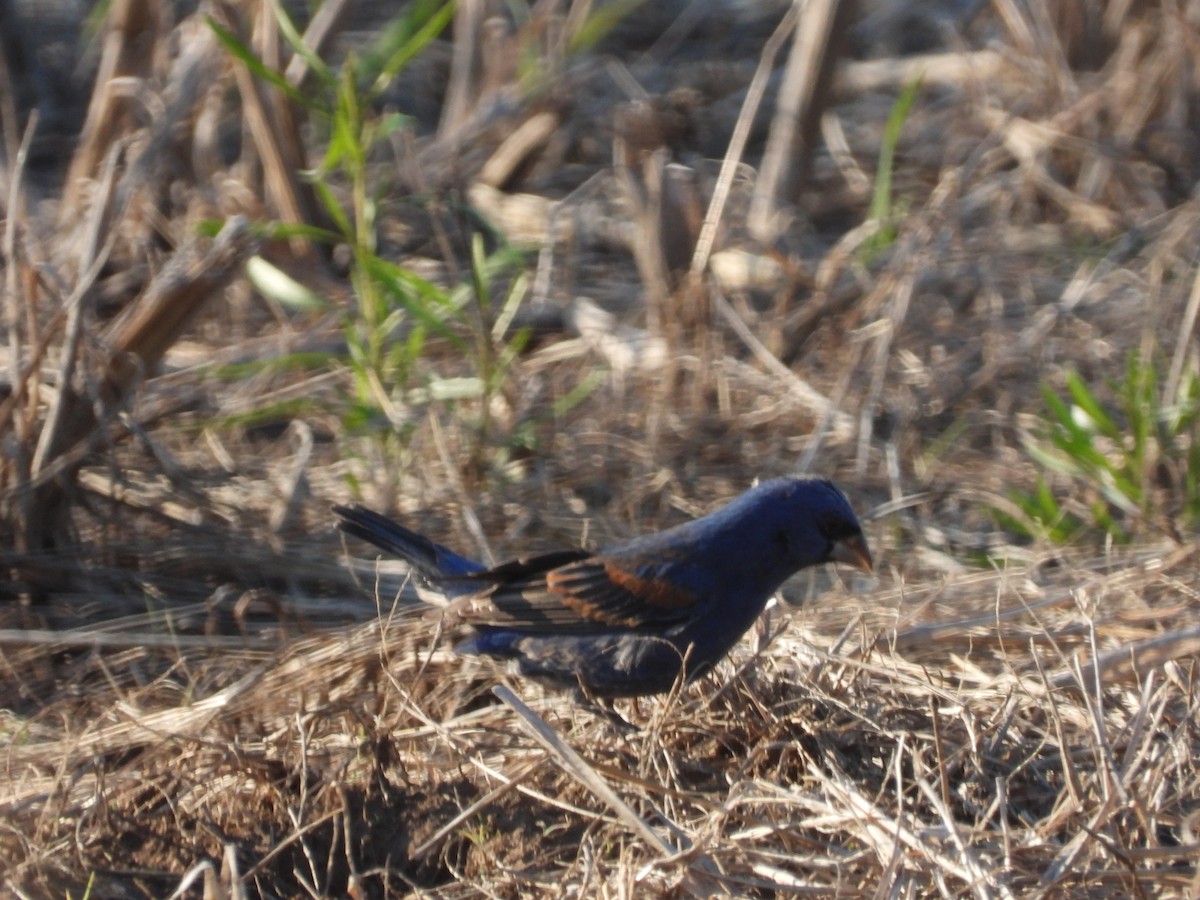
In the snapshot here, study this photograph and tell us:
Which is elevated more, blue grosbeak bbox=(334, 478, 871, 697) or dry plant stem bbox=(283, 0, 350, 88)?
dry plant stem bbox=(283, 0, 350, 88)

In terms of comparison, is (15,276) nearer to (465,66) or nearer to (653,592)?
(653,592)

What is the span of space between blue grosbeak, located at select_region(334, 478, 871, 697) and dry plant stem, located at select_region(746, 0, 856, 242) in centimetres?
248

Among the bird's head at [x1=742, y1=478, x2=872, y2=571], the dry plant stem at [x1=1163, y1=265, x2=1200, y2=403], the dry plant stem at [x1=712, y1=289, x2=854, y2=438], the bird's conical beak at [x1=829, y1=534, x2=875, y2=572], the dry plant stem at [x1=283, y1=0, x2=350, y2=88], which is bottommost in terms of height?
the dry plant stem at [x1=712, y1=289, x2=854, y2=438]

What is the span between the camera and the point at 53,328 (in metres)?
3.69

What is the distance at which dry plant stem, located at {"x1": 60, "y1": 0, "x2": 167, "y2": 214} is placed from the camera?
536 cm

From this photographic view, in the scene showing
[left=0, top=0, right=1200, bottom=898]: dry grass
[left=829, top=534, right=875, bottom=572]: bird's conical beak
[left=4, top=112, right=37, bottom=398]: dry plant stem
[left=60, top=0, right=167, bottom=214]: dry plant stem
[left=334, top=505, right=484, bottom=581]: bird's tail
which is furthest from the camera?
[left=60, top=0, right=167, bottom=214]: dry plant stem

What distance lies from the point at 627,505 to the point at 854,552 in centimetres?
130

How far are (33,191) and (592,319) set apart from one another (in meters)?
2.53

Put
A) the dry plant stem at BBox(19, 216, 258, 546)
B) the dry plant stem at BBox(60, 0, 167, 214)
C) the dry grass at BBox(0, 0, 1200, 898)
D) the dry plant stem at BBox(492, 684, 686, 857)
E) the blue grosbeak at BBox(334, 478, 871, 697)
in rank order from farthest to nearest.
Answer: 1. the dry plant stem at BBox(60, 0, 167, 214)
2. the dry plant stem at BBox(19, 216, 258, 546)
3. the blue grosbeak at BBox(334, 478, 871, 697)
4. the dry grass at BBox(0, 0, 1200, 898)
5. the dry plant stem at BBox(492, 684, 686, 857)

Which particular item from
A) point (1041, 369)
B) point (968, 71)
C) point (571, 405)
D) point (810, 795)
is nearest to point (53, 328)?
point (571, 405)

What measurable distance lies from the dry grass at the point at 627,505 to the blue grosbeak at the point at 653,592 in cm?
10

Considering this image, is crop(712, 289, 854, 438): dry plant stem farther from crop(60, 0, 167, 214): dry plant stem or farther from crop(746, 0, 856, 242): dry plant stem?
crop(60, 0, 167, 214): dry plant stem

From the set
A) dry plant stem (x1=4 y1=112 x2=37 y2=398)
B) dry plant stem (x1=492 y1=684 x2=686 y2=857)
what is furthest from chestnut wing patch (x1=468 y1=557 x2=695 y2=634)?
dry plant stem (x1=4 y1=112 x2=37 y2=398)

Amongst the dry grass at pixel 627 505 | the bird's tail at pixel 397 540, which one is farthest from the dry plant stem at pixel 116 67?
the bird's tail at pixel 397 540
